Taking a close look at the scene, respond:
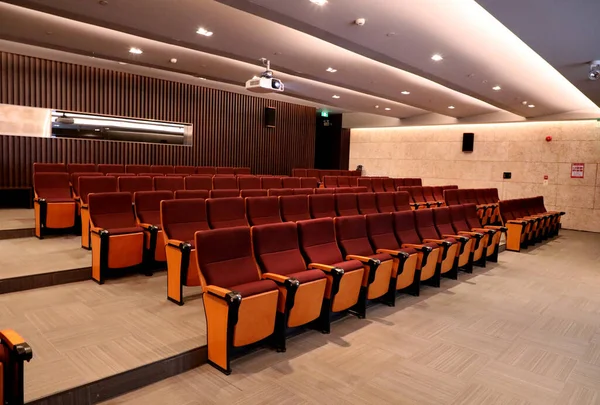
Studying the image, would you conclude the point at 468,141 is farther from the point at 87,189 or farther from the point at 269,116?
the point at 87,189

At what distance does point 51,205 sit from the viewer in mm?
5477

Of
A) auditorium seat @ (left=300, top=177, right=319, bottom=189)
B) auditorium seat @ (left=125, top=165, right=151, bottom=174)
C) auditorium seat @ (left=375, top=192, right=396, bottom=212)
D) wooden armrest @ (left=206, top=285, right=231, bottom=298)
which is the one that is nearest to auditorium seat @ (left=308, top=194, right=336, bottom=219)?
auditorium seat @ (left=375, top=192, right=396, bottom=212)

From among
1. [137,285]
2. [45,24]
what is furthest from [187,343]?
[45,24]

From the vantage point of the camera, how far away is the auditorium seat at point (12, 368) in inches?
69.5

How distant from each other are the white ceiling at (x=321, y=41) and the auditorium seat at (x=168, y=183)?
214 cm

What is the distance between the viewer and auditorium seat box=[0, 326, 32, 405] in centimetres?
177

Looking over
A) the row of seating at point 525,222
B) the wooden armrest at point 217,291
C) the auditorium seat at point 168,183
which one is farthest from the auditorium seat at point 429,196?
the wooden armrest at point 217,291

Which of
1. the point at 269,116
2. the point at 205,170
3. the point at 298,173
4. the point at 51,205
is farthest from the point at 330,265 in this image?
the point at 269,116

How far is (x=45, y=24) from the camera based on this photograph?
6207mm

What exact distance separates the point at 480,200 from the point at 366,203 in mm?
4444

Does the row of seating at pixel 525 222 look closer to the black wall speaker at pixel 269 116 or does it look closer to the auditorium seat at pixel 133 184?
the auditorium seat at pixel 133 184

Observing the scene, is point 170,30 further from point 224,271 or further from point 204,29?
point 224,271

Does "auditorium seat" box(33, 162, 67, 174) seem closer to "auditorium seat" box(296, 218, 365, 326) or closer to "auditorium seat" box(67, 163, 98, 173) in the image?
"auditorium seat" box(67, 163, 98, 173)

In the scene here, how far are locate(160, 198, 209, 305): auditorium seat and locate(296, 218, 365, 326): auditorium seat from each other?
1011 millimetres
